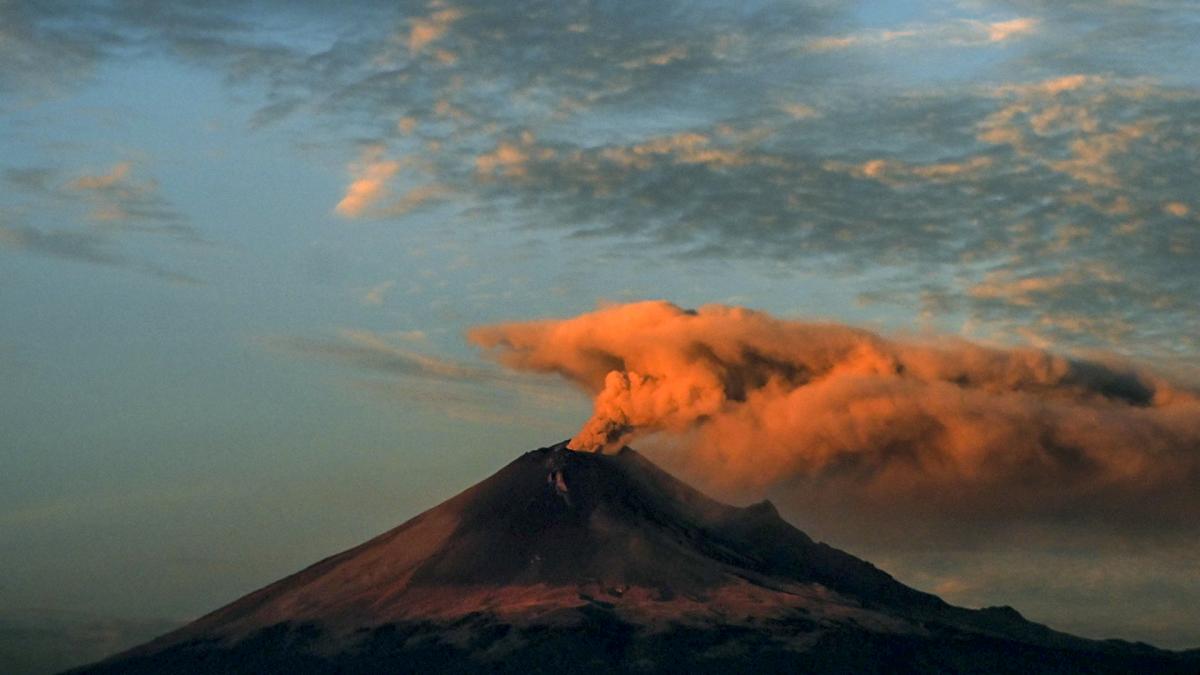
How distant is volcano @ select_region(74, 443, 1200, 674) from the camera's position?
6585 inches

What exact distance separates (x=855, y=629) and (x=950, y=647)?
1022 centimetres

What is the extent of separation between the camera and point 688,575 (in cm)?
18488

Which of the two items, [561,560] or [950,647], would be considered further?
[561,560]

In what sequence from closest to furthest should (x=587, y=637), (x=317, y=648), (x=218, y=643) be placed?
(x=587, y=637)
(x=317, y=648)
(x=218, y=643)

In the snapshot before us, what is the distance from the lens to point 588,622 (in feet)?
562

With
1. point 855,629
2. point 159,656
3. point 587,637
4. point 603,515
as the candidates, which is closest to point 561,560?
point 603,515

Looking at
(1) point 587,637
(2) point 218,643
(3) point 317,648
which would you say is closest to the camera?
(1) point 587,637

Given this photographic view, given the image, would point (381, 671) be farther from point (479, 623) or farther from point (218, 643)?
point (218, 643)

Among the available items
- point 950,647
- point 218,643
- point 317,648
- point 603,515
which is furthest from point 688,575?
point 218,643

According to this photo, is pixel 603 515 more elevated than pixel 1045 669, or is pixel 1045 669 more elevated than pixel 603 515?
pixel 603 515

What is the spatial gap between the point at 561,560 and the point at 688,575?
14821 millimetres

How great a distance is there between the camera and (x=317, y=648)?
7082 inches

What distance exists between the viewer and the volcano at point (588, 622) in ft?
549

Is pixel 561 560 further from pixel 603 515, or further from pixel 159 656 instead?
pixel 159 656
